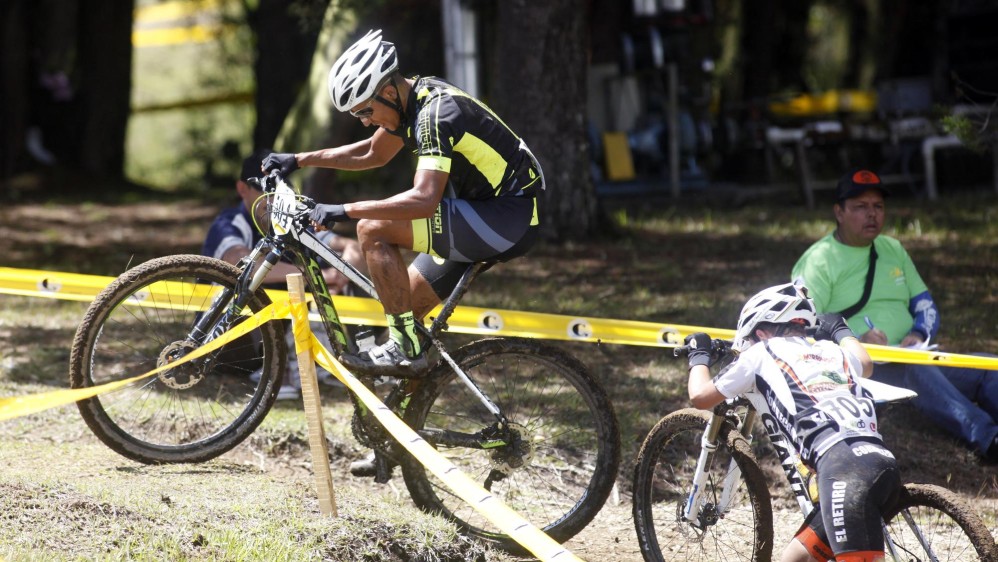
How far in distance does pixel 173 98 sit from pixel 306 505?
2361 cm

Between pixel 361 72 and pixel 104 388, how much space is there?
1.72 meters

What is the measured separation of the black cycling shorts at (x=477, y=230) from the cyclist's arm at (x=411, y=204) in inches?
6.4

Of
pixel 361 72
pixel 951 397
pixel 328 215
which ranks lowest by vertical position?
pixel 951 397

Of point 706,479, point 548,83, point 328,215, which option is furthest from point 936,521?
point 548,83

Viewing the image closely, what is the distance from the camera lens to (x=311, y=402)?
471 centimetres

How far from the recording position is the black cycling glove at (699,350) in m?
4.43

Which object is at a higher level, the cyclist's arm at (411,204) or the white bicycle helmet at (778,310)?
the cyclist's arm at (411,204)

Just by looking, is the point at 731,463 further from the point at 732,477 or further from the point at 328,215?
the point at 328,215

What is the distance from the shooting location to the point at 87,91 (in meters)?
17.7

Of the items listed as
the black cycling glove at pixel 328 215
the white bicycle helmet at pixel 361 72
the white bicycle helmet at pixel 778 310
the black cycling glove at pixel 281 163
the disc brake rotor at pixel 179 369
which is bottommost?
the disc brake rotor at pixel 179 369

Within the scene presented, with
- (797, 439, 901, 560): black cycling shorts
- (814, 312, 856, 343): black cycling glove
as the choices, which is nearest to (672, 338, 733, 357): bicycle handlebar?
(814, 312, 856, 343): black cycling glove

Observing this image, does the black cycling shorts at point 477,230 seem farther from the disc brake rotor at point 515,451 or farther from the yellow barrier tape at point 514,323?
the yellow barrier tape at point 514,323

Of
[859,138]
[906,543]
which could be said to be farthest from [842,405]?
[859,138]

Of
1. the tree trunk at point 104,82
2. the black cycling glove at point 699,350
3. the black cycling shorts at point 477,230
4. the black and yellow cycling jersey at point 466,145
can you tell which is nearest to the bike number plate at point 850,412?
the black cycling glove at point 699,350
